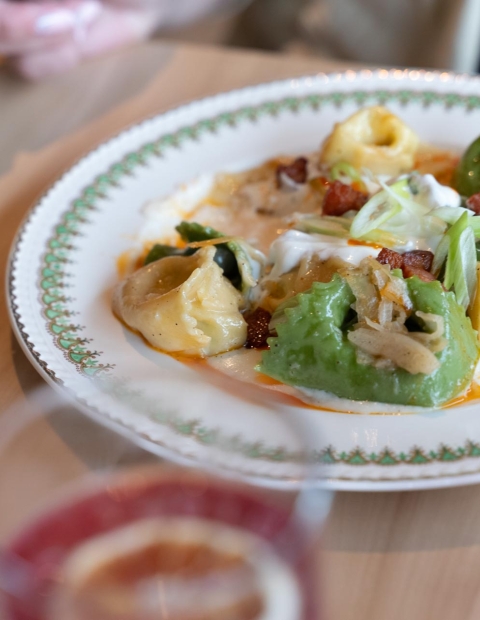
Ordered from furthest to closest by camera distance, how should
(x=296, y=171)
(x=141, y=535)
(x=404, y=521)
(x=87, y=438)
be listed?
(x=296, y=171) → (x=404, y=521) → (x=87, y=438) → (x=141, y=535)

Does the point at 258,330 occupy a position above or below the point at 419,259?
below

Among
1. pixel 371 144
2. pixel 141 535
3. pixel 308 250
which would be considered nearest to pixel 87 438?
pixel 141 535

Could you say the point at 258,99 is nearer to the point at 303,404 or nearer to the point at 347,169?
the point at 347,169

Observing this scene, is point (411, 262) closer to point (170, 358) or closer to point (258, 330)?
point (258, 330)

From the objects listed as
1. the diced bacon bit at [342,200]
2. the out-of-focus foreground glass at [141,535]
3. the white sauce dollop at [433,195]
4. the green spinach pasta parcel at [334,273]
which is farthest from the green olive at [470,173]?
the out-of-focus foreground glass at [141,535]

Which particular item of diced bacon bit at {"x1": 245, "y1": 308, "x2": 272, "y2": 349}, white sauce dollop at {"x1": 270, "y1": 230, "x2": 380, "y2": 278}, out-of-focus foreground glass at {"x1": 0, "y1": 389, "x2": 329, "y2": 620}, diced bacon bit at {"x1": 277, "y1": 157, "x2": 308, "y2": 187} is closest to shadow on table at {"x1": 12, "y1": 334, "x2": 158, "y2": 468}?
out-of-focus foreground glass at {"x1": 0, "y1": 389, "x2": 329, "y2": 620}

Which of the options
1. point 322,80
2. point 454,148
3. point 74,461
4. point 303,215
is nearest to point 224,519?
point 74,461

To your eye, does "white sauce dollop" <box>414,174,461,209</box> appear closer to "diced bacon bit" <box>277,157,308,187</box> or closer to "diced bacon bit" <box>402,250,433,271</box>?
"diced bacon bit" <box>402,250,433,271</box>
